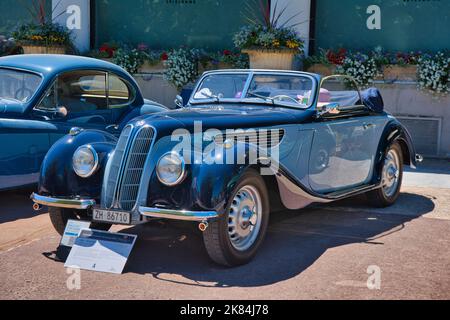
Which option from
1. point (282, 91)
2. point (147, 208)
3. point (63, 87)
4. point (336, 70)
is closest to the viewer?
point (147, 208)

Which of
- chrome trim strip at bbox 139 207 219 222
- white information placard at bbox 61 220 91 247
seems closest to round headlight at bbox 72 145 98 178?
white information placard at bbox 61 220 91 247

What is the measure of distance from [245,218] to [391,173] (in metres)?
2.84

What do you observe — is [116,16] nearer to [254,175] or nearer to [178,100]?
[178,100]

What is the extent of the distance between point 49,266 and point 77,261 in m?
0.29

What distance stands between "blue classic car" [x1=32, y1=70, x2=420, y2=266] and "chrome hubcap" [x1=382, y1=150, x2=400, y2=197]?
52 cm

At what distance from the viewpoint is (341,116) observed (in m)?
6.35

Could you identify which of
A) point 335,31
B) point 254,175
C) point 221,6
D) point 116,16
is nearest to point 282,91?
point 254,175

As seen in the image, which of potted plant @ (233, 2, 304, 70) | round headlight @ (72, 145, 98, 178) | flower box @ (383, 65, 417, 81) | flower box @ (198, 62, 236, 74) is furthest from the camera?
flower box @ (198, 62, 236, 74)

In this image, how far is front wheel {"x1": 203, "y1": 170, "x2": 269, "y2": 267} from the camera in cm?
458

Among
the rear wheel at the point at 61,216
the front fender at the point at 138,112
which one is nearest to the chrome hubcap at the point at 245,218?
the rear wheel at the point at 61,216

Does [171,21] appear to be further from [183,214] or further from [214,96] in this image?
[183,214]

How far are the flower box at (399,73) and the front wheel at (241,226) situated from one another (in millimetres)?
5840

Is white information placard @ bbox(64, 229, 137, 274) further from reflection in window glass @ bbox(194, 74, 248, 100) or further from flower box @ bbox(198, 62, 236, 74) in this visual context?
flower box @ bbox(198, 62, 236, 74)
